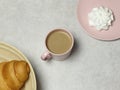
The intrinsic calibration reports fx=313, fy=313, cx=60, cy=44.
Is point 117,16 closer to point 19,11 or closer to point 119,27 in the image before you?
point 119,27

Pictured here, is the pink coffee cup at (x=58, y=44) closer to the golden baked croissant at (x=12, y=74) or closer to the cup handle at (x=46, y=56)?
the cup handle at (x=46, y=56)

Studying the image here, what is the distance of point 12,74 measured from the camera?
79 cm

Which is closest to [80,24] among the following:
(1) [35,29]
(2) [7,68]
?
(1) [35,29]

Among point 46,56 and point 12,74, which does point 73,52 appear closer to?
point 46,56

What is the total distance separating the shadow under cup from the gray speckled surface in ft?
0.19

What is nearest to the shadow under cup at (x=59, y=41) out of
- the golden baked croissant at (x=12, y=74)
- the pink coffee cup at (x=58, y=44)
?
the pink coffee cup at (x=58, y=44)

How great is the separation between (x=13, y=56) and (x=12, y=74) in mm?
91

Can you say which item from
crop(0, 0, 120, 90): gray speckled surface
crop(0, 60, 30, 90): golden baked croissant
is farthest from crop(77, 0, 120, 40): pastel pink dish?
crop(0, 60, 30, 90): golden baked croissant

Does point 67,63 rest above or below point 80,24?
below

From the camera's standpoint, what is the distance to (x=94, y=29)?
0.96 metres

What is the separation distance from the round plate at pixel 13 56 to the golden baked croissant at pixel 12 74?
0.14ft

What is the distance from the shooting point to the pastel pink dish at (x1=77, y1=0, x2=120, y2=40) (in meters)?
0.95

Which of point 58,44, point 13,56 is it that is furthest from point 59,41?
point 13,56

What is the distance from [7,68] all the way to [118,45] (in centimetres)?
35
